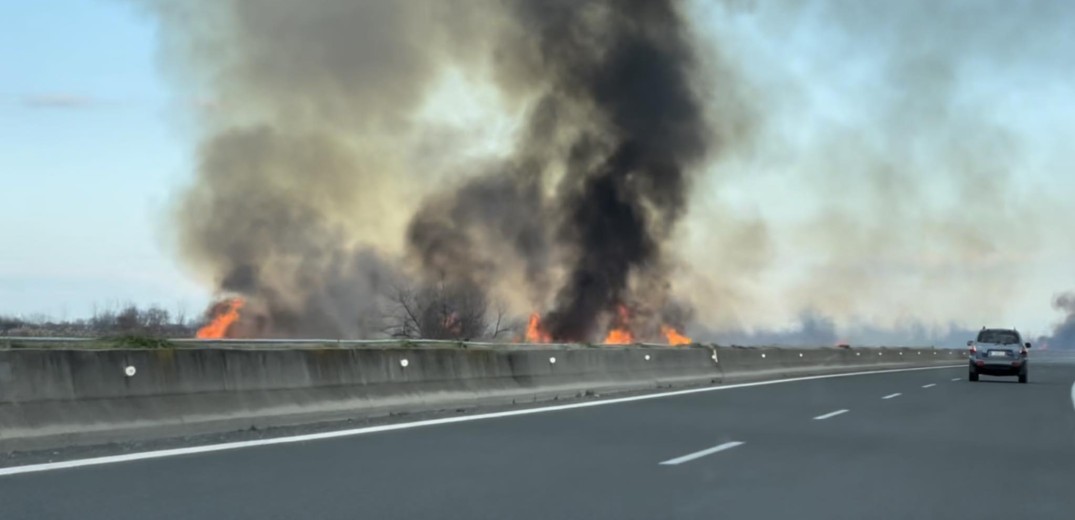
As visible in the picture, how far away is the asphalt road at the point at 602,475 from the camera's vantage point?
7.69 meters

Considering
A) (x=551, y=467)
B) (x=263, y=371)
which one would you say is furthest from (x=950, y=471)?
(x=263, y=371)

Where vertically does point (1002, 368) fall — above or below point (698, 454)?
below

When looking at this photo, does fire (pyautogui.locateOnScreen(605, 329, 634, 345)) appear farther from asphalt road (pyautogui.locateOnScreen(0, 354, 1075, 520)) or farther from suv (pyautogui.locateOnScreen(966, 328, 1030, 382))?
asphalt road (pyautogui.locateOnScreen(0, 354, 1075, 520))

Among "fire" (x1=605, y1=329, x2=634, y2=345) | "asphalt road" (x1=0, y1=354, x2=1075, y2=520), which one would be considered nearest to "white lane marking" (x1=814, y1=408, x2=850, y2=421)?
"asphalt road" (x1=0, y1=354, x2=1075, y2=520)

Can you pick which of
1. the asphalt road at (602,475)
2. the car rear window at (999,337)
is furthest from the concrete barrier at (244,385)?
the car rear window at (999,337)

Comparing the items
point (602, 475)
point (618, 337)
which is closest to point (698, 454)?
point (602, 475)

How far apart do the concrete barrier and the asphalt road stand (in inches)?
48.0

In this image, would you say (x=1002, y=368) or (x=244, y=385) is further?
(x=1002, y=368)

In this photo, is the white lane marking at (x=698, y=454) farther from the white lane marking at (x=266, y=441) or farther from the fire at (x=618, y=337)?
the fire at (x=618, y=337)

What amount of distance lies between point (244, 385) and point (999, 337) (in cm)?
2763

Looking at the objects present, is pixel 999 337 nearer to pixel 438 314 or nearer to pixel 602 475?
pixel 602 475

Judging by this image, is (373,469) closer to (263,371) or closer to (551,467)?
(551,467)

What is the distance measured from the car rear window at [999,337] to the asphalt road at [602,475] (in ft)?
61.8

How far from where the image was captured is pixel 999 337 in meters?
34.2
